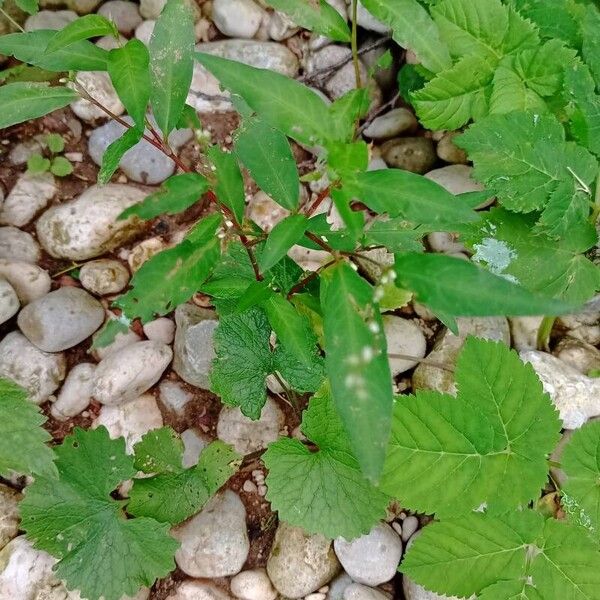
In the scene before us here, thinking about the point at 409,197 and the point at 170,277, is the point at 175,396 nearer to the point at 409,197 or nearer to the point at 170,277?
the point at 170,277

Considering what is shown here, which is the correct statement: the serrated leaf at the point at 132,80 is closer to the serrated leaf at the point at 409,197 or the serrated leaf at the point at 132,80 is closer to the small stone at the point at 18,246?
the serrated leaf at the point at 409,197

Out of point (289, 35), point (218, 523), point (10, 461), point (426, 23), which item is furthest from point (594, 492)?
point (289, 35)

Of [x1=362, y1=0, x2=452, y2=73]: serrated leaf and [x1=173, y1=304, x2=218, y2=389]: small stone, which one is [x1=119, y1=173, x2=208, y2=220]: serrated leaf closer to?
[x1=362, y1=0, x2=452, y2=73]: serrated leaf

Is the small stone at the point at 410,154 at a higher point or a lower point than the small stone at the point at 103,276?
higher

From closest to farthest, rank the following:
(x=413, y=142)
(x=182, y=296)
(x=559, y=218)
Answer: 1. (x=182, y=296)
2. (x=559, y=218)
3. (x=413, y=142)

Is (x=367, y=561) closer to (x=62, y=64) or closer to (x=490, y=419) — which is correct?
(x=490, y=419)

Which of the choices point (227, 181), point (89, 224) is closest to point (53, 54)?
point (227, 181)

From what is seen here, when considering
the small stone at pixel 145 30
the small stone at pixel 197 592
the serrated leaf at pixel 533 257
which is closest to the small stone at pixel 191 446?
the small stone at pixel 197 592
